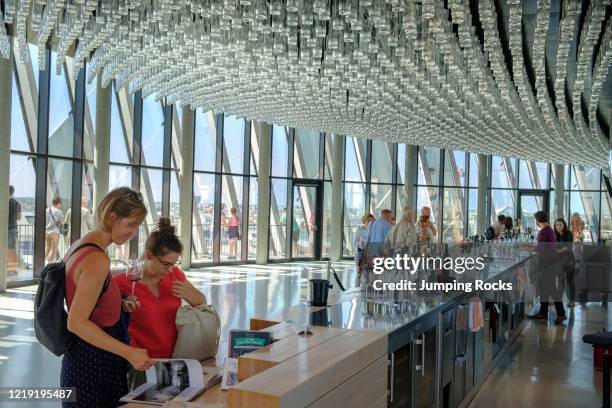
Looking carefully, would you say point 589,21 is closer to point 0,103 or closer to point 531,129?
point 531,129

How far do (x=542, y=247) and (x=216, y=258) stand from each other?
9.30 meters

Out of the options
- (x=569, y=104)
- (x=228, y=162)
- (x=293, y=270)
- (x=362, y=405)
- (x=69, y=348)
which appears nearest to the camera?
(x=69, y=348)

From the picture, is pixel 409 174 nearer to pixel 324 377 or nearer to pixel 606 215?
pixel 606 215

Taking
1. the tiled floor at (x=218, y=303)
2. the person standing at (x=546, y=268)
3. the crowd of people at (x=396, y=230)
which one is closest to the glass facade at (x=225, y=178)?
the tiled floor at (x=218, y=303)

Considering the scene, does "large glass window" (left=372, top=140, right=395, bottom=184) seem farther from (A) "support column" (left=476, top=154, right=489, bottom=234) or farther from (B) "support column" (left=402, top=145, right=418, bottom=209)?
(A) "support column" (left=476, top=154, right=489, bottom=234)

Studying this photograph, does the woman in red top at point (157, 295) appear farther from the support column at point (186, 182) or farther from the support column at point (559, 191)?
the support column at point (559, 191)

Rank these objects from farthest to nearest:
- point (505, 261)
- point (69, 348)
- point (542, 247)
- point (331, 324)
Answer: point (542, 247)
point (505, 261)
point (331, 324)
point (69, 348)

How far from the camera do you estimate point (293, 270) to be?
53.8 ft

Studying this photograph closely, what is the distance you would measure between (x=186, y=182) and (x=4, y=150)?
215 inches

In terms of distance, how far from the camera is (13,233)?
12133mm

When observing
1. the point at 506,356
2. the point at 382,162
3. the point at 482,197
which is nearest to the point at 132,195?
the point at 506,356

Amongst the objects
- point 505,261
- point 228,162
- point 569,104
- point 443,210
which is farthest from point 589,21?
point 443,210

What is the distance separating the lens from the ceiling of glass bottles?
596 centimetres

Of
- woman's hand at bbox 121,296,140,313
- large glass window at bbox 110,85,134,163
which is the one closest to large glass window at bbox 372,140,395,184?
large glass window at bbox 110,85,134,163
